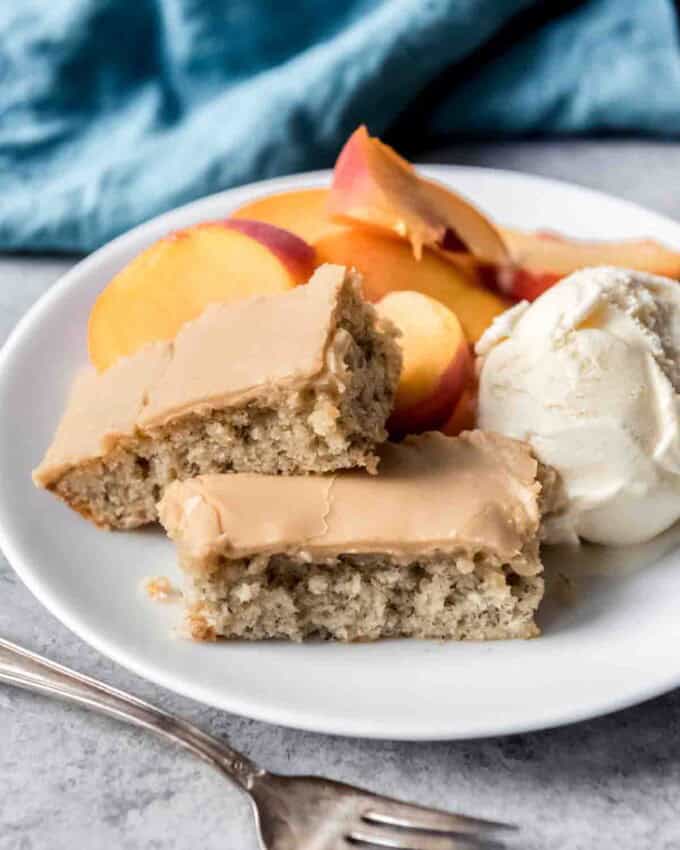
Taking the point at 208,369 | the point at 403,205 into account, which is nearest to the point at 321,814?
the point at 208,369

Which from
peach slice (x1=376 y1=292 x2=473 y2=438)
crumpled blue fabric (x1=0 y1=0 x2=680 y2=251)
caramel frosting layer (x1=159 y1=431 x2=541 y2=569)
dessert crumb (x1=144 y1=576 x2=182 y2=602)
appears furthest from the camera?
crumpled blue fabric (x1=0 y1=0 x2=680 y2=251)

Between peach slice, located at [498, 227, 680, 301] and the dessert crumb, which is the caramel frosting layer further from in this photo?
peach slice, located at [498, 227, 680, 301]

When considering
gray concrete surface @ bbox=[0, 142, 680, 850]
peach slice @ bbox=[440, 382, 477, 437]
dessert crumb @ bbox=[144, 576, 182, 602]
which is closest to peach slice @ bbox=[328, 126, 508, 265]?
peach slice @ bbox=[440, 382, 477, 437]

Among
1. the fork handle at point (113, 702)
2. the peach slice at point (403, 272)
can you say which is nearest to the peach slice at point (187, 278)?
the peach slice at point (403, 272)

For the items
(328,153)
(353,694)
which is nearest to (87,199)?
(328,153)

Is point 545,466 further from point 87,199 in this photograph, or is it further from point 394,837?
point 87,199

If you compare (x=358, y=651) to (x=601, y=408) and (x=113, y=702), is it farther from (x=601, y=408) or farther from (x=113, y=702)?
(x=601, y=408)

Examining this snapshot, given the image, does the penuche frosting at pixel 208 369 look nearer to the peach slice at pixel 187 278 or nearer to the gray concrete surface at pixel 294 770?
the peach slice at pixel 187 278
